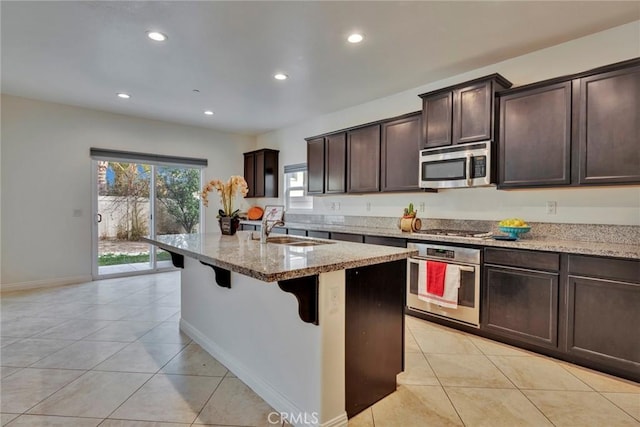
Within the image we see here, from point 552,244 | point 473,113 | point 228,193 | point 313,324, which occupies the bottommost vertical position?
point 313,324

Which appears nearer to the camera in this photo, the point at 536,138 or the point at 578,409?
the point at 578,409

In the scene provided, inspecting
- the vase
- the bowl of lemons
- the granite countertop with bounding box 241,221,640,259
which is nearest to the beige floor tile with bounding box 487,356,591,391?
the granite countertop with bounding box 241,221,640,259

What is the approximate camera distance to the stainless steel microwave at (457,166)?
9.57 feet

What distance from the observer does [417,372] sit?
226 centimetres

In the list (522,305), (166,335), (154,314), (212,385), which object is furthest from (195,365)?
(522,305)

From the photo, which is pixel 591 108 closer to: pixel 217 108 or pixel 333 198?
pixel 333 198

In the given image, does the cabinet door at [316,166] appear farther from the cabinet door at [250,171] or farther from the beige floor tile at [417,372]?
the beige floor tile at [417,372]

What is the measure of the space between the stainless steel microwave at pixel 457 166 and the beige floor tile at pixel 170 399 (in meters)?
2.62

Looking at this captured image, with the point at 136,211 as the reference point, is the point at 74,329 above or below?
below

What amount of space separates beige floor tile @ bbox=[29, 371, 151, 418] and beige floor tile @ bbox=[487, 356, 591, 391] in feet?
8.25

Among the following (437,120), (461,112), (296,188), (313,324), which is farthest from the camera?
(296,188)

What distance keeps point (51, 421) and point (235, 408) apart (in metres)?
0.97

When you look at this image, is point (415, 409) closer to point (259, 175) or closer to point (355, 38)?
point (355, 38)

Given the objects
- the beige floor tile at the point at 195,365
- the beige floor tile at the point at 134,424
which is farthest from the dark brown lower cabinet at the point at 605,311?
the beige floor tile at the point at 134,424
